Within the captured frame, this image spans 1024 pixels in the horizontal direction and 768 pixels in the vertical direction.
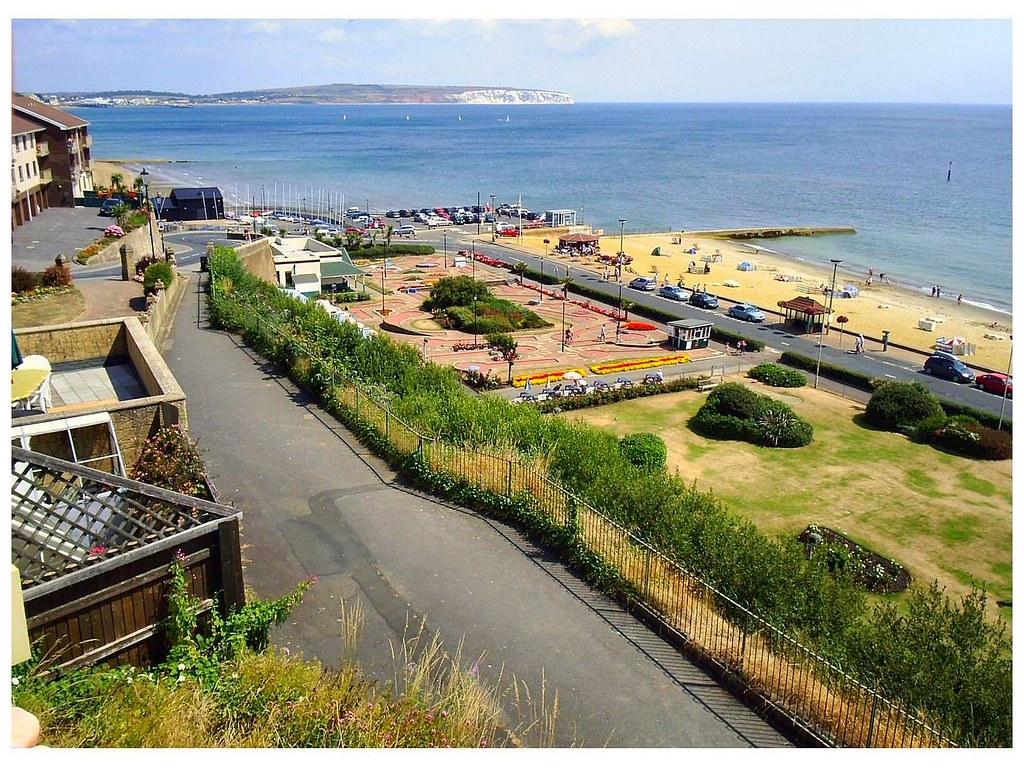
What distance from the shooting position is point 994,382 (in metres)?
32.2

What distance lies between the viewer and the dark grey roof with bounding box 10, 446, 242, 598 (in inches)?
298

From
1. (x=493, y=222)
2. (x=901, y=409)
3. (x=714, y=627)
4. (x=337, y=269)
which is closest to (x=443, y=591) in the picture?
(x=714, y=627)

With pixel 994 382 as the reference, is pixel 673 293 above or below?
above

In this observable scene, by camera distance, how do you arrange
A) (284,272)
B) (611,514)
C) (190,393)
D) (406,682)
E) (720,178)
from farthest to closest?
(720,178), (284,272), (190,393), (611,514), (406,682)

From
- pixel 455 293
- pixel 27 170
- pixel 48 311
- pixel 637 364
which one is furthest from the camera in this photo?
pixel 27 170

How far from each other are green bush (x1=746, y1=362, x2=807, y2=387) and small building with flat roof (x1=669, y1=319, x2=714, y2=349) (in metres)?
4.68

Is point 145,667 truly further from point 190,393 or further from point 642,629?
point 190,393

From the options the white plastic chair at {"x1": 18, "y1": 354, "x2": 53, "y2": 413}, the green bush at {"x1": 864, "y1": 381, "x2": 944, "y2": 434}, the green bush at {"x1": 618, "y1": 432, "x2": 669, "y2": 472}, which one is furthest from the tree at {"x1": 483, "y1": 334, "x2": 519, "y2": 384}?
the white plastic chair at {"x1": 18, "y1": 354, "x2": 53, "y2": 413}

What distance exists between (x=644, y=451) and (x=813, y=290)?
36067mm

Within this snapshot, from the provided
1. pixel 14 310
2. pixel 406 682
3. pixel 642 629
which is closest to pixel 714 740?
pixel 642 629

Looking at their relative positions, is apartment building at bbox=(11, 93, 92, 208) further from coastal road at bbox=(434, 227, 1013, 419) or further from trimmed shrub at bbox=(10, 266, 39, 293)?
coastal road at bbox=(434, 227, 1013, 419)

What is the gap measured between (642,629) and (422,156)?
16196cm

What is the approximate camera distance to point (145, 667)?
8.34 metres

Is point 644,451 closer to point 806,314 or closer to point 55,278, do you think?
point 55,278
